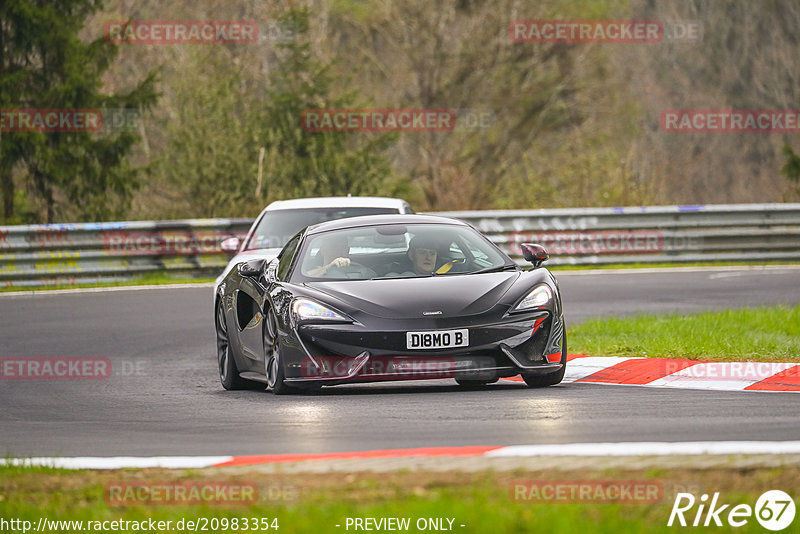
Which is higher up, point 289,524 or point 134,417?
point 289,524

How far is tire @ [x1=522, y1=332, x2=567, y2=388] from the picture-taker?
10406 millimetres

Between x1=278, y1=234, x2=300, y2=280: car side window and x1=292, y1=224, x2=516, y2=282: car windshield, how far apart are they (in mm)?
113

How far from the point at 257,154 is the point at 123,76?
16853 mm

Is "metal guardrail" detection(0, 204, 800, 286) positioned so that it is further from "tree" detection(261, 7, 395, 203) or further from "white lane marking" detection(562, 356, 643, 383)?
"white lane marking" detection(562, 356, 643, 383)

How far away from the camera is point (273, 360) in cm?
1055

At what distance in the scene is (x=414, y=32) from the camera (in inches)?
1623

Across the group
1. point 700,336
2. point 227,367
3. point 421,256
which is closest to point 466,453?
point 421,256

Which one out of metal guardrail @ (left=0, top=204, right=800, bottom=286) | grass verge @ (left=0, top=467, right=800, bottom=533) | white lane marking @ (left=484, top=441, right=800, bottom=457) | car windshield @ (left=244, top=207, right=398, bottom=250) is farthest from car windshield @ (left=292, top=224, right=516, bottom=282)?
metal guardrail @ (left=0, top=204, right=800, bottom=286)

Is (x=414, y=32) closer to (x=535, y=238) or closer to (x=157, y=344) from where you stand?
(x=535, y=238)

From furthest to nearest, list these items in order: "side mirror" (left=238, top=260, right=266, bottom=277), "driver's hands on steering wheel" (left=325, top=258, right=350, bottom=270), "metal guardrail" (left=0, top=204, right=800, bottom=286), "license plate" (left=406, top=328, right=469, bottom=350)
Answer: "metal guardrail" (left=0, top=204, right=800, bottom=286)
"side mirror" (left=238, top=260, right=266, bottom=277)
"driver's hands on steering wheel" (left=325, top=258, right=350, bottom=270)
"license plate" (left=406, top=328, right=469, bottom=350)

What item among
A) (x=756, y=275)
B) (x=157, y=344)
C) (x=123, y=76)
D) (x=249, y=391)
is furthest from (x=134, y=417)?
(x=123, y=76)

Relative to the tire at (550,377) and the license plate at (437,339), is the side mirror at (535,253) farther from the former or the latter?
the license plate at (437,339)

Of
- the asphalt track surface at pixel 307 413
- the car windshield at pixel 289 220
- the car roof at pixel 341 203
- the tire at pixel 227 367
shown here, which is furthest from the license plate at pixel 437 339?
the car roof at pixel 341 203

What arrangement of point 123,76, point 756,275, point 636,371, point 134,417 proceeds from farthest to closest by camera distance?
point 123,76 < point 756,275 < point 636,371 < point 134,417
